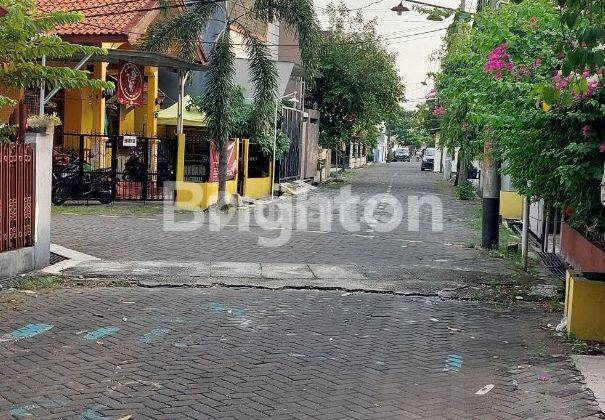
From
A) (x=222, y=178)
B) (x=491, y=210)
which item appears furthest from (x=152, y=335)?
(x=222, y=178)

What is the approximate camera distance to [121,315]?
9.10 meters

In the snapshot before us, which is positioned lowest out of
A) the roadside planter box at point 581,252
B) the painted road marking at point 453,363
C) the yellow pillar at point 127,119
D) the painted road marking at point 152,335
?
the painted road marking at point 453,363

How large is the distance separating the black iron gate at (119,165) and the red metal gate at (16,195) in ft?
30.7

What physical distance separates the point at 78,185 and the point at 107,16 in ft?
17.8

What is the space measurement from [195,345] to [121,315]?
1.60 metres

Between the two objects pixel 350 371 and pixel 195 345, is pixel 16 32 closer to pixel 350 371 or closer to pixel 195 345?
pixel 195 345

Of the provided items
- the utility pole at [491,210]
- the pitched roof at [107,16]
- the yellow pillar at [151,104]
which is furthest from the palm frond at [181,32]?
the utility pole at [491,210]

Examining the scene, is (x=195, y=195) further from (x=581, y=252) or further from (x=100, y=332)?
(x=100, y=332)

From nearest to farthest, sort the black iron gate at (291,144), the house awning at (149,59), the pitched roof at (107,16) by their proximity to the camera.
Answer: the house awning at (149,59)
the pitched roof at (107,16)
the black iron gate at (291,144)

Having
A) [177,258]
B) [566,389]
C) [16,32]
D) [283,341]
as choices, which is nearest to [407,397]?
[566,389]

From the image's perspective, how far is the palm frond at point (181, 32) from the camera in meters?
20.7

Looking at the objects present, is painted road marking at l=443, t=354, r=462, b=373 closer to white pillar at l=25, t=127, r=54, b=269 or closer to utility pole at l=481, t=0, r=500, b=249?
white pillar at l=25, t=127, r=54, b=269

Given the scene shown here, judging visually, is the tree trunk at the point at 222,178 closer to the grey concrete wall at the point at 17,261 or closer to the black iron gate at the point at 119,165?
the black iron gate at the point at 119,165

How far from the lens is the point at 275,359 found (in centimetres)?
747
